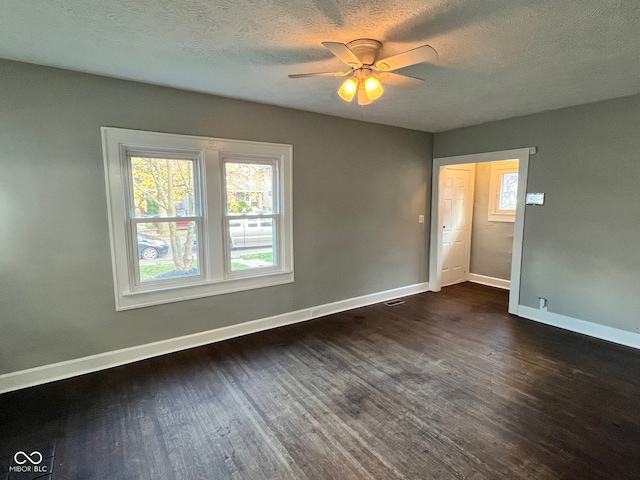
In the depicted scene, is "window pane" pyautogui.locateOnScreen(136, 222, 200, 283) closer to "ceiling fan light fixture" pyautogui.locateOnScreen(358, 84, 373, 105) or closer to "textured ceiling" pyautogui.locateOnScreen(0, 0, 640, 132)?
"textured ceiling" pyautogui.locateOnScreen(0, 0, 640, 132)

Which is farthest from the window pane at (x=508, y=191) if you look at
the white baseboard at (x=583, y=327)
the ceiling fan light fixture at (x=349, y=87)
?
the ceiling fan light fixture at (x=349, y=87)

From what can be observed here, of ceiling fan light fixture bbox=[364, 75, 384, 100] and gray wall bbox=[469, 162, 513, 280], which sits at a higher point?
ceiling fan light fixture bbox=[364, 75, 384, 100]

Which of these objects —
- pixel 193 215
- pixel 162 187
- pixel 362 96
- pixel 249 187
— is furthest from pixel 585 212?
pixel 162 187

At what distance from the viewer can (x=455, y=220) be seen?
5.78 metres

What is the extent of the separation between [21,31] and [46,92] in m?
0.65

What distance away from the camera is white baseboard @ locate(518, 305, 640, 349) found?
3.43m

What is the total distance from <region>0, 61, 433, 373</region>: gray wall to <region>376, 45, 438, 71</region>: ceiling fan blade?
186cm

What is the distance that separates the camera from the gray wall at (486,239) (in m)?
5.61

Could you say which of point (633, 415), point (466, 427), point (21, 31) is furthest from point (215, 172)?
point (633, 415)

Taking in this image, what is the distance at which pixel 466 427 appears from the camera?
2.21m

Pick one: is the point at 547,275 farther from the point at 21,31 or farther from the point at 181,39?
the point at 21,31

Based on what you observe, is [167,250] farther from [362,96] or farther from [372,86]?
[372,86]

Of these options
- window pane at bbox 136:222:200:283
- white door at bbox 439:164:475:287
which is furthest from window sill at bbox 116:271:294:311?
white door at bbox 439:164:475:287

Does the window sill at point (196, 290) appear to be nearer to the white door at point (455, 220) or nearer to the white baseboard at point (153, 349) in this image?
the white baseboard at point (153, 349)
